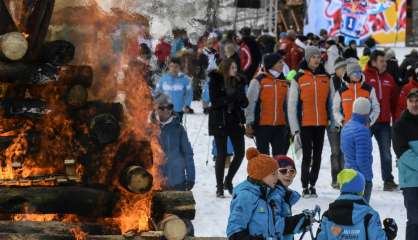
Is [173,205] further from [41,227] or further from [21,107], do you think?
[21,107]

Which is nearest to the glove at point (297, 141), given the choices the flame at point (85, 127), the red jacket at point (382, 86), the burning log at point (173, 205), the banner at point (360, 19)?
the red jacket at point (382, 86)

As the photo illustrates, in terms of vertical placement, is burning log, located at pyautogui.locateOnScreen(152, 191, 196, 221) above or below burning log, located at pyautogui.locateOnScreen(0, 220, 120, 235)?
above

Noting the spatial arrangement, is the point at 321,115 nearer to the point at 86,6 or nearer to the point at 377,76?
the point at 377,76

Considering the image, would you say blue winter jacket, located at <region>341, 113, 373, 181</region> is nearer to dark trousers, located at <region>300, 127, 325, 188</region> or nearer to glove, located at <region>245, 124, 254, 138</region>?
dark trousers, located at <region>300, 127, 325, 188</region>

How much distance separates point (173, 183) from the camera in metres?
10.2

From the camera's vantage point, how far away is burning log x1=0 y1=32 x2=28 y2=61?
7090mm

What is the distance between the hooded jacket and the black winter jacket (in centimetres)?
116

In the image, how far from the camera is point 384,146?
12.8 metres

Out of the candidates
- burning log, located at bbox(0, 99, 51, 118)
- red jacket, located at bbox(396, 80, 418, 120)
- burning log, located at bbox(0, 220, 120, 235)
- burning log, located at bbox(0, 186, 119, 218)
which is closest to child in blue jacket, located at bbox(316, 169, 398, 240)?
burning log, located at bbox(0, 186, 119, 218)

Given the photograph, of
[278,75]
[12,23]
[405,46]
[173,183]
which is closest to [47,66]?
[12,23]

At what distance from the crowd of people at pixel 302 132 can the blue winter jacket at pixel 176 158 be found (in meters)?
0.01

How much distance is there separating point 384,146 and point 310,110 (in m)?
1.36

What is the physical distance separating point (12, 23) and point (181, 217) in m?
2.04

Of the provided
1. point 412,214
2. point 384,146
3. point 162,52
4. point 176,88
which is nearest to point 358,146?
point 412,214
